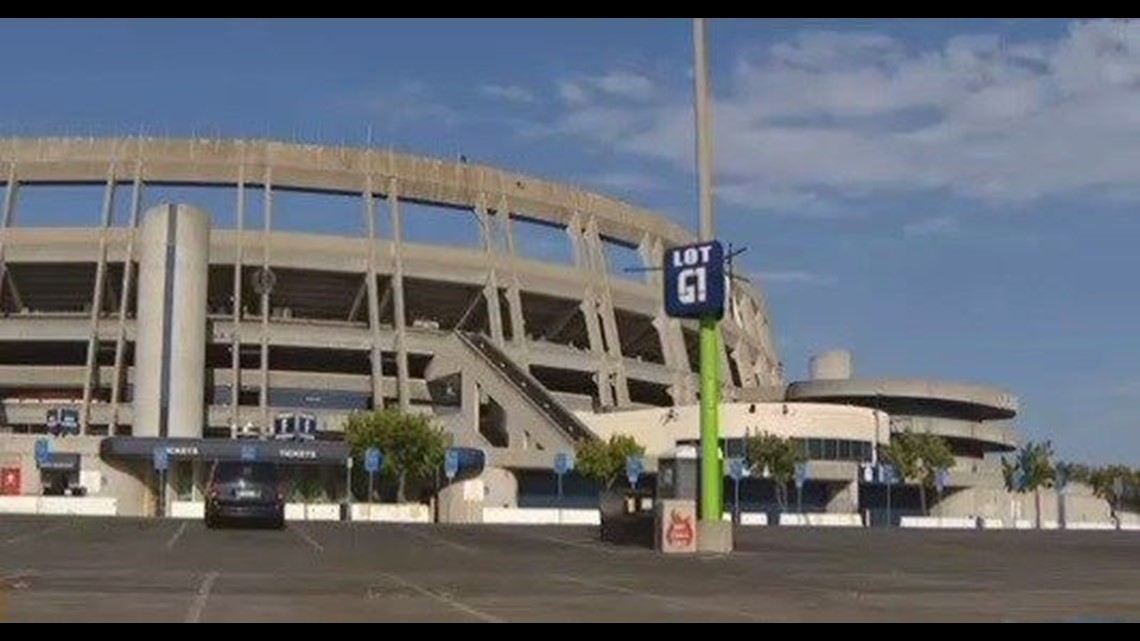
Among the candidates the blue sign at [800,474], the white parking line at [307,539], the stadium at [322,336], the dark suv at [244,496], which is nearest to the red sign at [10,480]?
the stadium at [322,336]

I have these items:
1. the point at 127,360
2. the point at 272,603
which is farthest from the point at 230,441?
the point at 272,603

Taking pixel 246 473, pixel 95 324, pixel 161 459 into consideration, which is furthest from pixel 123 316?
pixel 246 473

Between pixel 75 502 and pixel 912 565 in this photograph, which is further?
pixel 75 502

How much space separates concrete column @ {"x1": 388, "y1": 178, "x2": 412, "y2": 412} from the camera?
8788cm

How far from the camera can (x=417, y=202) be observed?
100 meters

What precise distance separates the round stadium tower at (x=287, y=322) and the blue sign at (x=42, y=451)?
23 centimetres

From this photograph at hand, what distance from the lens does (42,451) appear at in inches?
2849

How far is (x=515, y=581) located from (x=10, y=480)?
61070 mm

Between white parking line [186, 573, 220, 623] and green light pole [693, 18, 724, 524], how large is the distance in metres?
13.0
